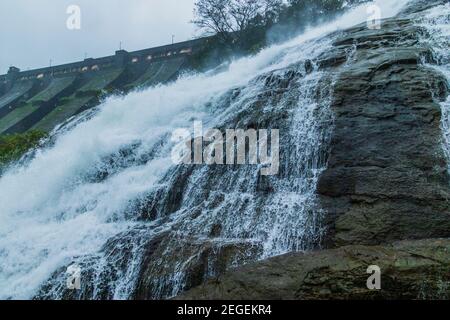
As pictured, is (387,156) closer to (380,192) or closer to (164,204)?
(380,192)

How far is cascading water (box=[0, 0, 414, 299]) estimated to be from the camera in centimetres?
602

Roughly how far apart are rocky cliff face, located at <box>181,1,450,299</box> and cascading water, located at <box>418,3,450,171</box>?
0.25 ft

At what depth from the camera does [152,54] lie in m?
37.0

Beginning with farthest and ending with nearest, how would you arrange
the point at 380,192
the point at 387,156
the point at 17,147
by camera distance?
the point at 17,147 < the point at 387,156 < the point at 380,192

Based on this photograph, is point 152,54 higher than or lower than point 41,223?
higher

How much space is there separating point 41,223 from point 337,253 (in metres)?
7.06

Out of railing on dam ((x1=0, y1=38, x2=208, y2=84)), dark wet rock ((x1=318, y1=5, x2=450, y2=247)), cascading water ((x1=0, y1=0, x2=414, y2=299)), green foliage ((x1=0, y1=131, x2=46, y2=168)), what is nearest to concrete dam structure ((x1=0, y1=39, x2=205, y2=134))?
railing on dam ((x1=0, y1=38, x2=208, y2=84))

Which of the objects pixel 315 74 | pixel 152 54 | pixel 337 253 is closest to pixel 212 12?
pixel 152 54

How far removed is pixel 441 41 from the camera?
32.9 ft

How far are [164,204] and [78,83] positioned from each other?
34.0 meters

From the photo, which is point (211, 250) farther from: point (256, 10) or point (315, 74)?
point (256, 10)

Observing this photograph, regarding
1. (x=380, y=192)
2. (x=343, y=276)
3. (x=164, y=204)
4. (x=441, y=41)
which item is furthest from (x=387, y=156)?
(x=441, y=41)

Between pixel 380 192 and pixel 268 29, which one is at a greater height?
pixel 268 29
